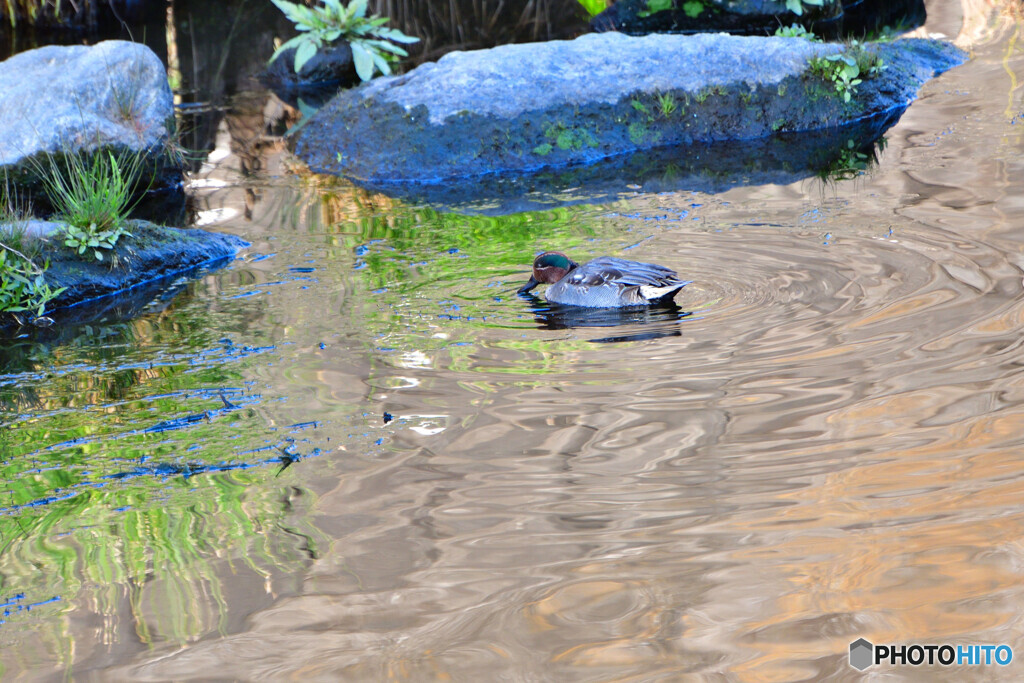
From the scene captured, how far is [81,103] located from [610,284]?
5.64m

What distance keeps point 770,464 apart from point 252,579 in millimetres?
2004

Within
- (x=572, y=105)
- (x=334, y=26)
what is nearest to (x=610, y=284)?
(x=572, y=105)

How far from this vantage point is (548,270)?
638cm

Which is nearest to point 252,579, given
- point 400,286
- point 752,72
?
point 400,286

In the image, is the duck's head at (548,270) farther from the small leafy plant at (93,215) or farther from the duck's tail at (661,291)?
the small leafy plant at (93,215)

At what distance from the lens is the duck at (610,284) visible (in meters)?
5.77

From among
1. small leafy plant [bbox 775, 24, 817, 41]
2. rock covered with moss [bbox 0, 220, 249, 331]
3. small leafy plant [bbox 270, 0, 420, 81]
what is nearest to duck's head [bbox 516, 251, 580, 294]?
rock covered with moss [bbox 0, 220, 249, 331]

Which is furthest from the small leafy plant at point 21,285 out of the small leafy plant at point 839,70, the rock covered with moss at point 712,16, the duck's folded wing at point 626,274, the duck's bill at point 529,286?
the rock covered with moss at point 712,16

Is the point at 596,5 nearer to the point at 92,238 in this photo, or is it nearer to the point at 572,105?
the point at 572,105

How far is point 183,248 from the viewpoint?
7.69 m

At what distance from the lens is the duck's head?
637 cm

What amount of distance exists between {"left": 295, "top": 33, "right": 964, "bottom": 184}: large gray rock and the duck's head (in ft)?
11.3

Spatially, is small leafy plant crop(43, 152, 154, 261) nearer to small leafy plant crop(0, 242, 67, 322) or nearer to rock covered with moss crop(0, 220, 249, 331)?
rock covered with moss crop(0, 220, 249, 331)

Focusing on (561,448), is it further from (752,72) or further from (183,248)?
(752,72)
